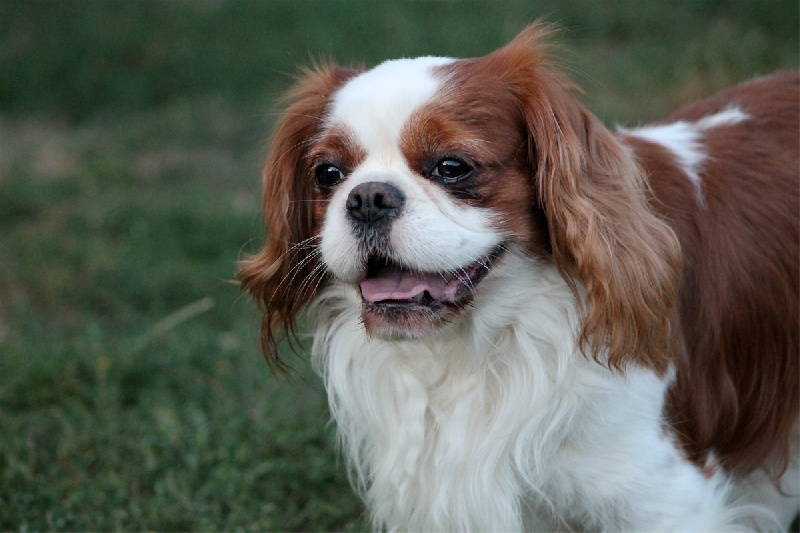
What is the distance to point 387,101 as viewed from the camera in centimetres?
291

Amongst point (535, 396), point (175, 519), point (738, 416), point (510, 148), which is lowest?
point (175, 519)

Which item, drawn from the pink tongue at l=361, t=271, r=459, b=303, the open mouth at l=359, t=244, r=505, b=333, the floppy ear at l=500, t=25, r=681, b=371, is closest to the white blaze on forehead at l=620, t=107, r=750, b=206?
the floppy ear at l=500, t=25, r=681, b=371

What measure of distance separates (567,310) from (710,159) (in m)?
0.72

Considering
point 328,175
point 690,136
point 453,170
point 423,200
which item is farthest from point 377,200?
point 690,136

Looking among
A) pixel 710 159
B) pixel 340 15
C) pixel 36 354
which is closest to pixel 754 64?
pixel 340 15

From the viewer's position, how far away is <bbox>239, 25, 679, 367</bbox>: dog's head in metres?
2.83

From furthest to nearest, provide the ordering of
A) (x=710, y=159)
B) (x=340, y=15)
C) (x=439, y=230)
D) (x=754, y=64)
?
(x=340, y=15) < (x=754, y=64) < (x=710, y=159) < (x=439, y=230)

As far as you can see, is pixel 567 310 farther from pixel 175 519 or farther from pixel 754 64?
pixel 754 64

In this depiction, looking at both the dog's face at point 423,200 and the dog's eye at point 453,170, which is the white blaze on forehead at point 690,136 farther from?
the dog's eye at point 453,170

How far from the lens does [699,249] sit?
10.4 feet

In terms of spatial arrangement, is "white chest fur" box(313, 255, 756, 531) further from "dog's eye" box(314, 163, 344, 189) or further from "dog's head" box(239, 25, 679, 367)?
"dog's eye" box(314, 163, 344, 189)

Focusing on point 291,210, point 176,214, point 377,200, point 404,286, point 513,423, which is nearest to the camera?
point 377,200

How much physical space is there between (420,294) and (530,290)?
1.02 feet

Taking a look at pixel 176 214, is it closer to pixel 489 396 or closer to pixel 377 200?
pixel 489 396
